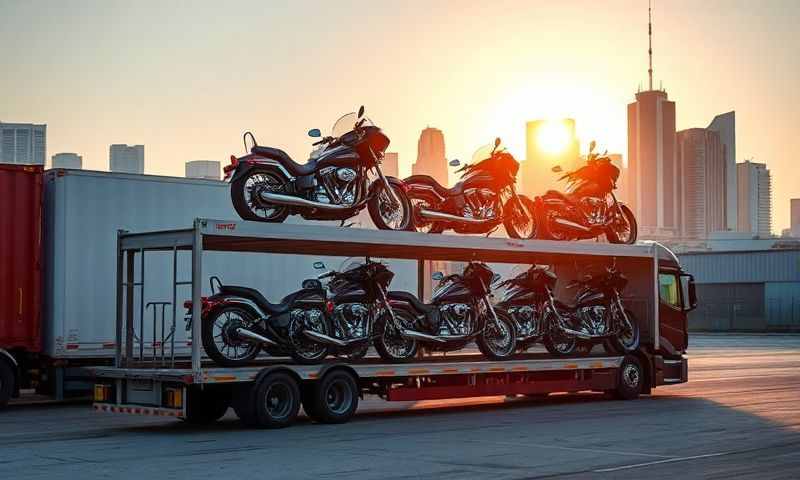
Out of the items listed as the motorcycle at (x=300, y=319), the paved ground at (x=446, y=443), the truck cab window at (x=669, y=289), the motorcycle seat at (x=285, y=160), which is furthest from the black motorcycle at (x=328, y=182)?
the truck cab window at (x=669, y=289)

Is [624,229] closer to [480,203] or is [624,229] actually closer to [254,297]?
[480,203]

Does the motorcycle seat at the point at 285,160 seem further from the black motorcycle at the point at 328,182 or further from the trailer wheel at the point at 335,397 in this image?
the trailer wheel at the point at 335,397

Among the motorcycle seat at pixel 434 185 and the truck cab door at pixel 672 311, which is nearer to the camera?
the motorcycle seat at pixel 434 185

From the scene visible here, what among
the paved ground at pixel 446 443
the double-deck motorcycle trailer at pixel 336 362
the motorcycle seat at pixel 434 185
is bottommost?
the paved ground at pixel 446 443

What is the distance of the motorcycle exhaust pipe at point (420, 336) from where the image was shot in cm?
1812

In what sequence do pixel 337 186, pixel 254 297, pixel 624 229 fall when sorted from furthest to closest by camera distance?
1. pixel 624 229
2. pixel 337 186
3. pixel 254 297

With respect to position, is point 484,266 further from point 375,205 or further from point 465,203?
point 375,205

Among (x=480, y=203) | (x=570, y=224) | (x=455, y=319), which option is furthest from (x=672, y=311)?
(x=455, y=319)

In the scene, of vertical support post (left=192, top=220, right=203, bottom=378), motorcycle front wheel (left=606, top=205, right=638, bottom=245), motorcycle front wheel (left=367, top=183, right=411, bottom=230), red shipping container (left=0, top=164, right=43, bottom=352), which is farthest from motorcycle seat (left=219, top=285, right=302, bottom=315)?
motorcycle front wheel (left=606, top=205, right=638, bottom=245)

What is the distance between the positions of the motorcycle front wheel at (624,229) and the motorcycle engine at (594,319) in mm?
1446

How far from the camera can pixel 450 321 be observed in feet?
62.6

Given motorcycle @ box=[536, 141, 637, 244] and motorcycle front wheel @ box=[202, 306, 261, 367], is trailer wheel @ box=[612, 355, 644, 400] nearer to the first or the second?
motorcycle @ box=[536, 141, 637, 244]

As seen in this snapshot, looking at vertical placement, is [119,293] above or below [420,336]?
above

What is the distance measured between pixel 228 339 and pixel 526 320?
6463 mm
